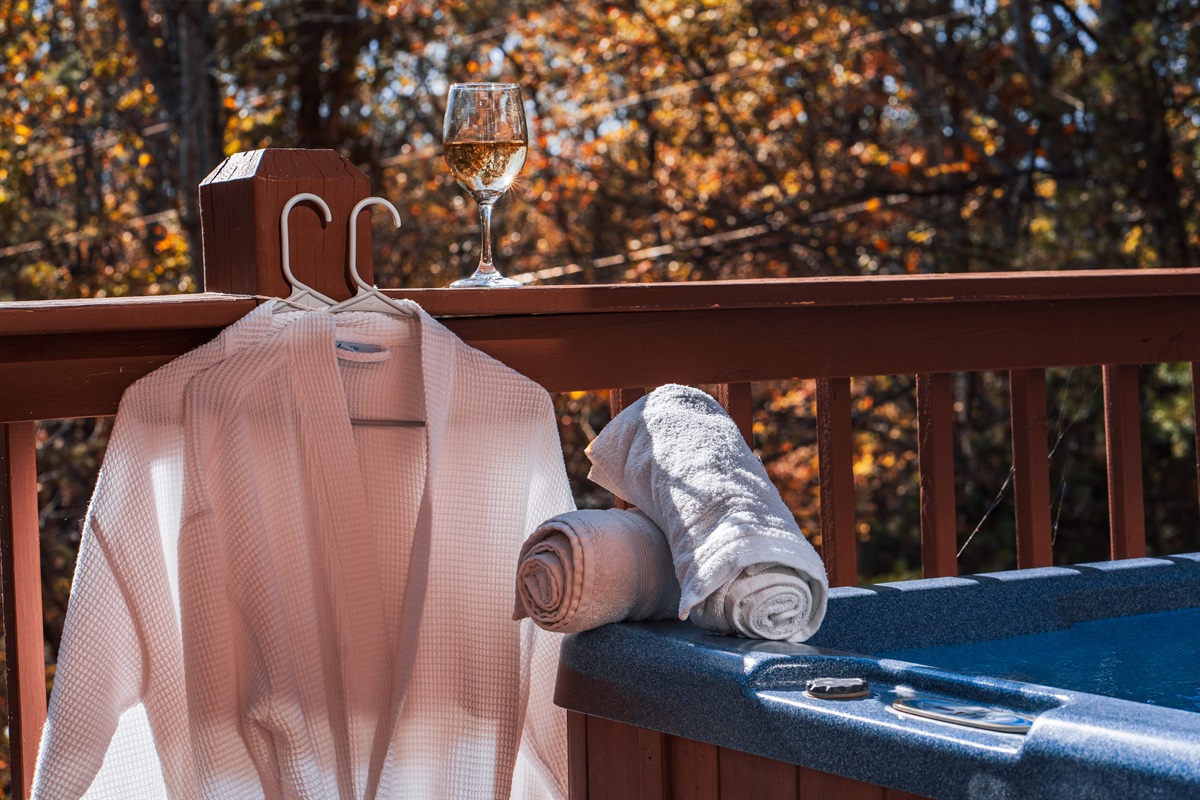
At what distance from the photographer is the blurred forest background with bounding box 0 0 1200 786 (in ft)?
19.1

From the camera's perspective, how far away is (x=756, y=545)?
57.2 inches

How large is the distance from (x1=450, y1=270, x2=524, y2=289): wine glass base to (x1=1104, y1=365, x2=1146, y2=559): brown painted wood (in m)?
1.05

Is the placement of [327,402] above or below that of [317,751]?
above

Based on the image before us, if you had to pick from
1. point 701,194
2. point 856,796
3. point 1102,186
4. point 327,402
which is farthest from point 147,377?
point 701,194

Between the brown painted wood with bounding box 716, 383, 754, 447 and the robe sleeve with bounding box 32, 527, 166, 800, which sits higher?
the brown painted wood with bounding box 716, 383, 754, 447

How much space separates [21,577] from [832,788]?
2.93ft

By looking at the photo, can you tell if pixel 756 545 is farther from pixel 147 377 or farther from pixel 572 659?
pixel 147 377

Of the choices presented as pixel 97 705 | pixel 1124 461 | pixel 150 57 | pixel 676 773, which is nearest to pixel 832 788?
pixel 676 773

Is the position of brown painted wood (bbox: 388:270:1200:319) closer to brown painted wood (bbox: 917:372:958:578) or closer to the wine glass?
the wine glass

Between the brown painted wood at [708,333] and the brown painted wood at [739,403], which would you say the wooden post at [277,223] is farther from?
the brown painted wood at [739,403]

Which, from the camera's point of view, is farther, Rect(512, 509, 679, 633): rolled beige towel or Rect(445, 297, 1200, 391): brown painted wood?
Rect(445, 297, 1200, 391): brown painted wood

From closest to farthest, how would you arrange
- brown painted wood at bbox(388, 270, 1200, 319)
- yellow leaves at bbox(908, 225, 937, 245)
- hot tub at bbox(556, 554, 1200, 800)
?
1. hot tub at bbox(556, 554, 1200, 800)
2. brown painted wood at bbox(388, 270, 1200, 319)
3. yellow leaves at bbox(908, 225, 937, 245)

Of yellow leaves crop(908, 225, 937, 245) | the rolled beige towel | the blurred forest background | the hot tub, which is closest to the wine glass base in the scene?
the rolled beige towel

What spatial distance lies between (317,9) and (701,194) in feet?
7.05
